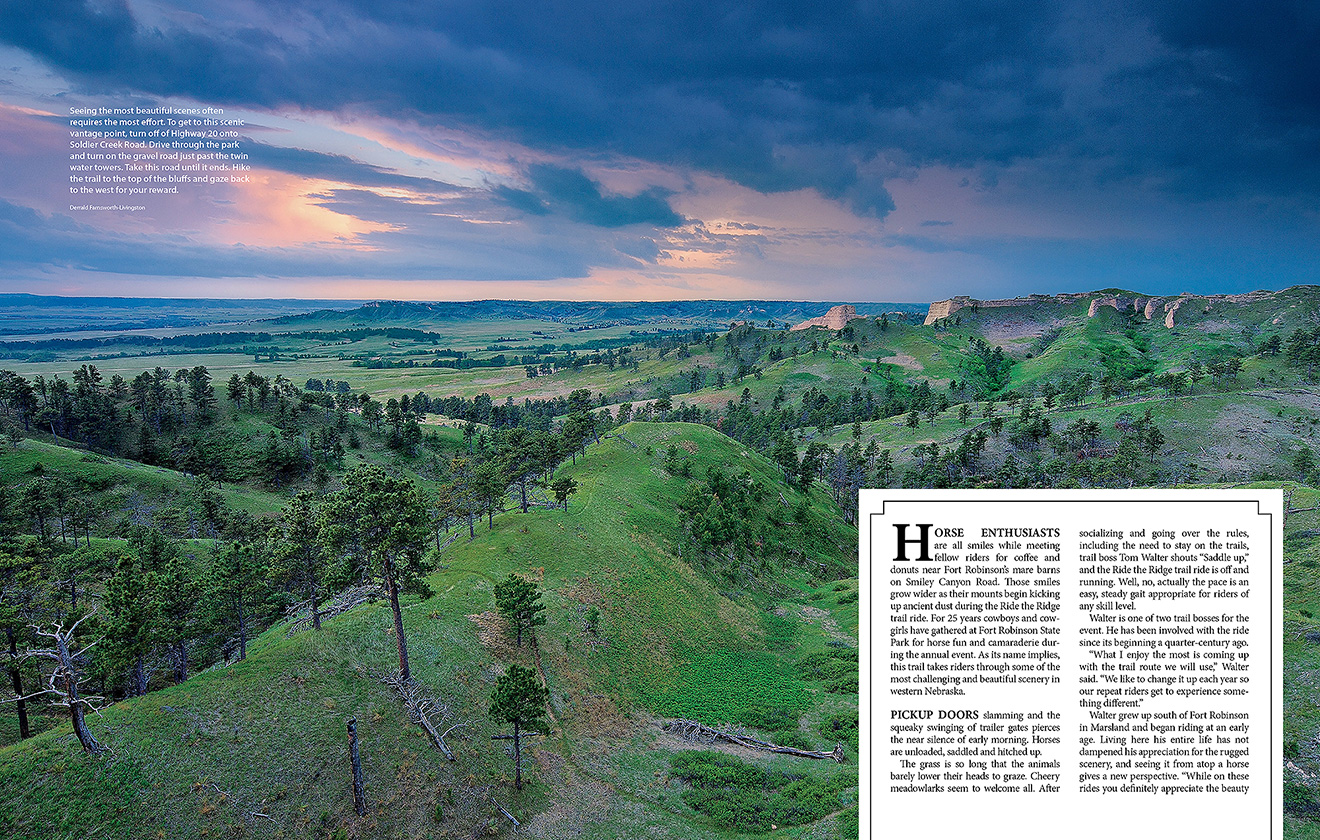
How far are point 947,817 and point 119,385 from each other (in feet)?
651

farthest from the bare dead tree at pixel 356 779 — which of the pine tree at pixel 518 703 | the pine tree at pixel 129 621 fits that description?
the pine tree at pixel 129 621

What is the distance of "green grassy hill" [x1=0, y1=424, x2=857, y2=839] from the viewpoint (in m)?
21.5

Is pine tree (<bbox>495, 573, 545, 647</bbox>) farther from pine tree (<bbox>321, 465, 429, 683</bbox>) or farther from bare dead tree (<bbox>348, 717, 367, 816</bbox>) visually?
bare dead tree (<bbox>348, 717, 367, 816</bbox>)

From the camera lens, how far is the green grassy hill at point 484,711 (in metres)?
21.5

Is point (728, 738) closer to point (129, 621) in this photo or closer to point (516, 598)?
point (516, 598)

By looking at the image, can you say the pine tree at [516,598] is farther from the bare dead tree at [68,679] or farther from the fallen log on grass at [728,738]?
the bare dead tree at [68,679]

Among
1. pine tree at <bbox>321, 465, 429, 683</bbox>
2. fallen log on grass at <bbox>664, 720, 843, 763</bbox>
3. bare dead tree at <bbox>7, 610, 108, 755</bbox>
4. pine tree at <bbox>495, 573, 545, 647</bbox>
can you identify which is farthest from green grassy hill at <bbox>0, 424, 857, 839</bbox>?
pine tree at <bbox>321, 465, 429, 683</bbox>

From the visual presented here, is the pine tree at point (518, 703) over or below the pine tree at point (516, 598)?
below

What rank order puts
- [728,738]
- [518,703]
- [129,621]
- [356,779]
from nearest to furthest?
[356,779], [129,621], [518,703], [728,738]

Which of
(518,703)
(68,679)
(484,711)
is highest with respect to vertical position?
(68,679)

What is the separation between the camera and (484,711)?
31.6m

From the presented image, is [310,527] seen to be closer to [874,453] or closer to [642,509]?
[642,509]

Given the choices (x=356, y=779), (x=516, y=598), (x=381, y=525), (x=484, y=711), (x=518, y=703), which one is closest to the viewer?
(x=356, y=779)

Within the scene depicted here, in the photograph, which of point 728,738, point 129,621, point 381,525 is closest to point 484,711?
point 381,525
